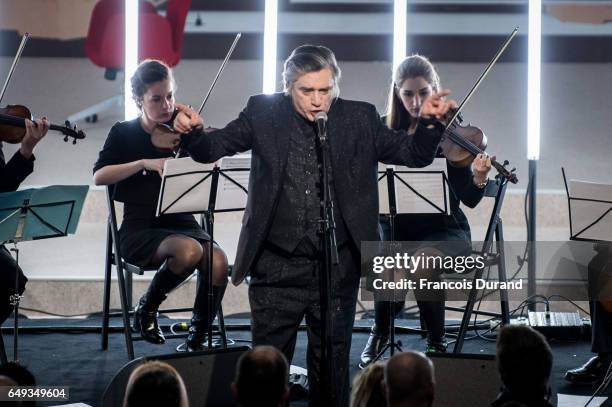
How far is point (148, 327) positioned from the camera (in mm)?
3875

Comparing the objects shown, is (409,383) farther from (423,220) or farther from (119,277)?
(119,277)

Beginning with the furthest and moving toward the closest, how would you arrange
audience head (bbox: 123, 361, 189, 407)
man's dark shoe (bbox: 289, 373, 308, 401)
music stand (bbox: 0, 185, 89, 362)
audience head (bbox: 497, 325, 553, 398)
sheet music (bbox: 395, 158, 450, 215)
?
sheet music (bbox: 395, 158, 450, 215) < music stand (bbox: 0, 185, 89, 362) < man's dark shoe (bbox: 289, 373, 308, 401) < audience head (bbox: 497, 325, 553, 398) < audience head (bbox: 123, 361, 189, 407)

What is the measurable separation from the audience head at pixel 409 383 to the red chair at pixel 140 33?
404 centimetres

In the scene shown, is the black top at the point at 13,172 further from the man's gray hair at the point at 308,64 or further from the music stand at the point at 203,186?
the man's gray hair at the point at 308,64

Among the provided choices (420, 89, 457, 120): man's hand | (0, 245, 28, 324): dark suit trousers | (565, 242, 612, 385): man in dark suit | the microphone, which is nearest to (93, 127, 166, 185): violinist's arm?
(0, 245, 28, 324): dark suit trousers

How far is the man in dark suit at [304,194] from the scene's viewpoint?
8.48ft

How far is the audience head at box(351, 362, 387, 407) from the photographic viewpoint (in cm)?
209

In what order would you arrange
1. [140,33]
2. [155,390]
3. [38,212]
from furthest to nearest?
1. [140,33]
2. [38,212]
3. [155,390]

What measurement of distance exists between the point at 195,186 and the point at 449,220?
3.48ft

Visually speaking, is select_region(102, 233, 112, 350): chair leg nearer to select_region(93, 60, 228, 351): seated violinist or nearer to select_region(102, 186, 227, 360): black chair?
select_region(102, 186, 227, 360): black chair

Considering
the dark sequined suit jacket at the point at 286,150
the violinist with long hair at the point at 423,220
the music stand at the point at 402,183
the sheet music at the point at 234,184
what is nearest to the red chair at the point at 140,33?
the violinist with long hair at the point at 423,220

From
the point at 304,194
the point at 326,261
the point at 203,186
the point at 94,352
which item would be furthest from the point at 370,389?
the point at 94,352

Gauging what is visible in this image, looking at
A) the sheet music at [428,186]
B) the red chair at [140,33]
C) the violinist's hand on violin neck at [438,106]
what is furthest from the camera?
the red chair at [140,33]

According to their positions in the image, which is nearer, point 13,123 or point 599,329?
point 599,329
